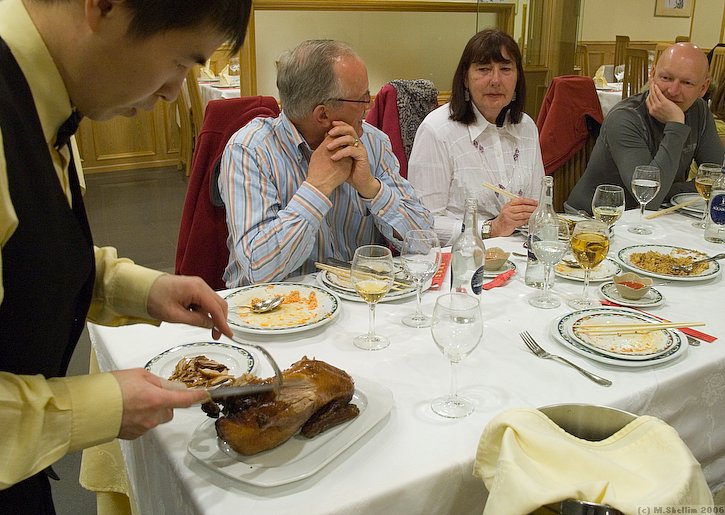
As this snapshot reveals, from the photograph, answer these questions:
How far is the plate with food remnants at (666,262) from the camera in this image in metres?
1.82

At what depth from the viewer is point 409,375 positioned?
130 centimetres

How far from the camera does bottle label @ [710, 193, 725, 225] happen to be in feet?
6.98

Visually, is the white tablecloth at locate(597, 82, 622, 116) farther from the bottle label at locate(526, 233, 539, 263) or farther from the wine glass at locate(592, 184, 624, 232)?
the bottle label at locate(526, 233, 539, 263)

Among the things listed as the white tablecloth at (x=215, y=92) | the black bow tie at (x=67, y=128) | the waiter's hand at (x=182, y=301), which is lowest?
the waiter's hand at (x=182, y=301)

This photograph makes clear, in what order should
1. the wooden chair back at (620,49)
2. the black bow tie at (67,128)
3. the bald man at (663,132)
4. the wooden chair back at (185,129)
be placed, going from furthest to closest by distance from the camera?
the wooden chair back at (620,49), the wooden chair back at (185,129), the bald man at (663,132), the black bow tie at (67,128)

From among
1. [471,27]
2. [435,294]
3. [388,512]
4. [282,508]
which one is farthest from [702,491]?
[471,27]

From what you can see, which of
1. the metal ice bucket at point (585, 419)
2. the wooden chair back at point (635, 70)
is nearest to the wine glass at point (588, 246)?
the metal ice bucket at point (585, 419)

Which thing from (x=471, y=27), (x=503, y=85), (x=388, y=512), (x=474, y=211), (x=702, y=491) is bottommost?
(x=388, y=512)

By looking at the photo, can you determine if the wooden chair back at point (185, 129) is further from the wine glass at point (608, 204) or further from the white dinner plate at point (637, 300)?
the white dinner plate at point (637, 300)

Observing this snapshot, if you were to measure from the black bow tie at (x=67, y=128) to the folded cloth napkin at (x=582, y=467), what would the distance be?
2.40 ft

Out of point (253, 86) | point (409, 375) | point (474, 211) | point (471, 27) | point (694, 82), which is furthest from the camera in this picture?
point (471, 27)

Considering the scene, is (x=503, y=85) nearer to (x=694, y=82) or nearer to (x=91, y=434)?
(x=694, y=82)

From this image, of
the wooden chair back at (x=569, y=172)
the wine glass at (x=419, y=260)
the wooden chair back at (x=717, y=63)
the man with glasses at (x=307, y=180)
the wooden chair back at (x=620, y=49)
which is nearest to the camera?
the wine glass at (x=419, y=260)

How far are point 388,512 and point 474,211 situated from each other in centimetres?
83
